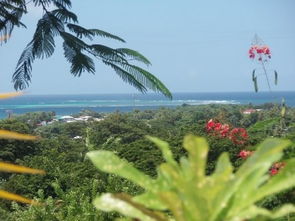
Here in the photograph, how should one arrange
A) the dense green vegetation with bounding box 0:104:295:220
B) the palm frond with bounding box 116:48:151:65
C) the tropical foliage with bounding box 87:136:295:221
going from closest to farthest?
1. the tropical foliage with bounding box 87:136:295:221
2. the palm frond with bounding box 116:48:151:65
3. the dense green vegetation with bounding box 0:104:295:220

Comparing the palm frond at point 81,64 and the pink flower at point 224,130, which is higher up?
the palm frond at point 81,64

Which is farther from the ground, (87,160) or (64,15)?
(64,15)

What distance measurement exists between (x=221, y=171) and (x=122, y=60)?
5.39 ft

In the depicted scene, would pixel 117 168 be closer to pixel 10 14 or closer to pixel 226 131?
pixel 10 14

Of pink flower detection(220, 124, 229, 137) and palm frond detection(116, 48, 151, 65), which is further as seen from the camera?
pink flower detection(220, 124, 229, 137)

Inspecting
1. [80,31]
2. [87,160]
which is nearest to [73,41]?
[80,31]

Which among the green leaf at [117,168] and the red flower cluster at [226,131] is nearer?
the green leaf at [117,168]

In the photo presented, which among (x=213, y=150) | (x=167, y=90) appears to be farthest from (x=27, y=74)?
(x=213, y=150)

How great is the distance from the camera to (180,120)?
55.8 m

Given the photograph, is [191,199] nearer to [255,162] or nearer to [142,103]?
[255,162]

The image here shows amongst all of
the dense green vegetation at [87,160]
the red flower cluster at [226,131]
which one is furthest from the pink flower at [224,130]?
the dense green vegetation at [87,160]

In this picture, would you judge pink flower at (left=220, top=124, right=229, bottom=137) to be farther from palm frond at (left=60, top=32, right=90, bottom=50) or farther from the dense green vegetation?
palm frond at (left=60, top=32, right=90, bottom=50)

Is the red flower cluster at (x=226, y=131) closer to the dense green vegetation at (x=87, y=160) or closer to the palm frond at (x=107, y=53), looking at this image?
the dense green vegetation at (x=87, y=160)

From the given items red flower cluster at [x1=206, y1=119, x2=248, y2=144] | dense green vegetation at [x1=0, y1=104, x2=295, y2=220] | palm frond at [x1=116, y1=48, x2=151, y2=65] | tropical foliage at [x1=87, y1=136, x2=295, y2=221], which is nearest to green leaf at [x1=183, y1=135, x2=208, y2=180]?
tropical foliage at [x1=87, y1=136, x2=295, y2=221]
